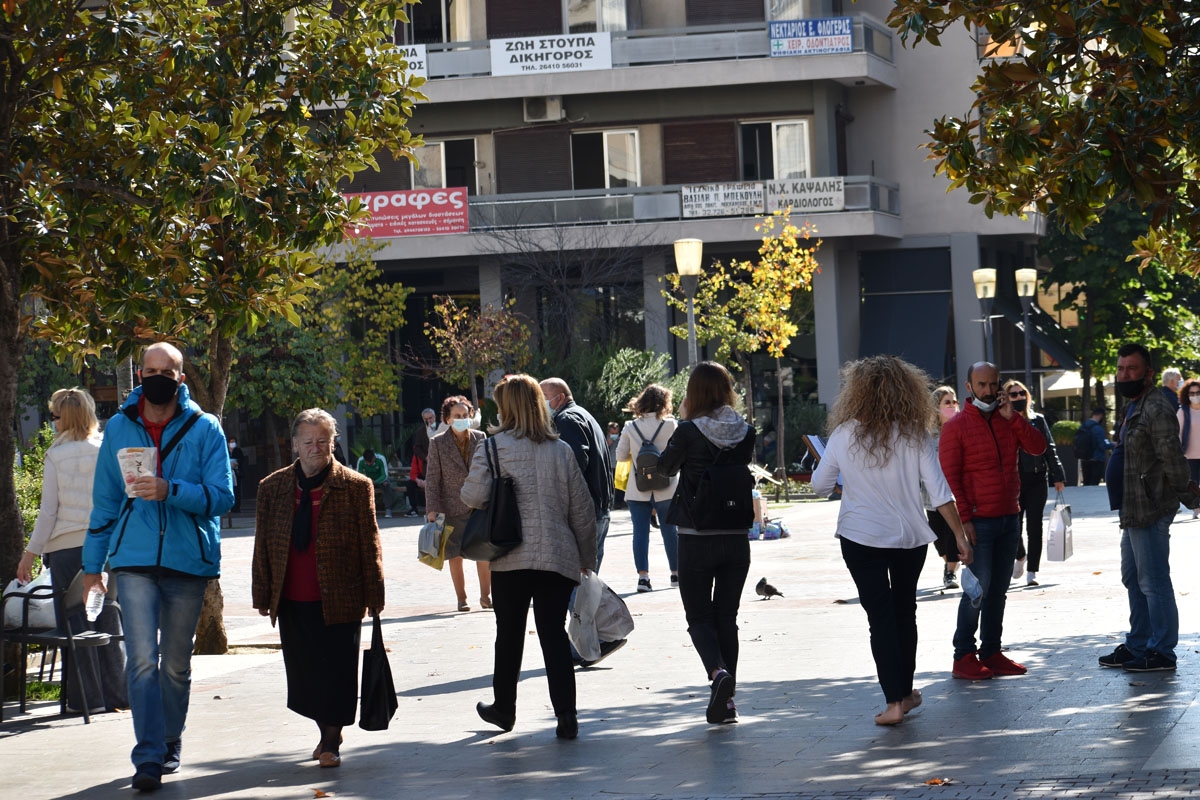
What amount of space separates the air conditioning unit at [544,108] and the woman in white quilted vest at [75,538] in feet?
94.1

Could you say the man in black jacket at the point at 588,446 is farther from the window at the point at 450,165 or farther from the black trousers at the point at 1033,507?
the window at the point at 450,165

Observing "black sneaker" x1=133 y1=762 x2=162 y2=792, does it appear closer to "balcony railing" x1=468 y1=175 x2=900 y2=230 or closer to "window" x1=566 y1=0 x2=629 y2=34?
"balcony railing" x1=468 y1=175 x2=900 y2=230

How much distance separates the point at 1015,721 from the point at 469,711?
9.82 feet

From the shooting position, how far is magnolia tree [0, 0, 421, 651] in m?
10.1

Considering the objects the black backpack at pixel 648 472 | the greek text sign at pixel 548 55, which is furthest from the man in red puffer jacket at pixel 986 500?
the greek text sign at pixel 548 55

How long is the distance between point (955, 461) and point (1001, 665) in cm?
120

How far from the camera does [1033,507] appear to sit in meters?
14.1

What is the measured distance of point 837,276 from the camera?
39.0 metres

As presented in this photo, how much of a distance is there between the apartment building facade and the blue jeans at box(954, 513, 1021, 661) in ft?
90.6

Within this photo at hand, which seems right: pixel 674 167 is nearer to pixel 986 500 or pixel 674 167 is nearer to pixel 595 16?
pixel 595 16

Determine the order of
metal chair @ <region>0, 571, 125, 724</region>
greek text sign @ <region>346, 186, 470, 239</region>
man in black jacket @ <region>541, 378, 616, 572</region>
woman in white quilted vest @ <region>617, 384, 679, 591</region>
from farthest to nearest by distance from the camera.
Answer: greek text sign @ <region>346, 186, 470, 239</region>, woman in white quilted vest @ <region>617, 384, 679, 591</region>, man in black jacket @ <region>541, 378, 616, 572</region>, metal chair @ <region>0, 571, 125, 724</region>

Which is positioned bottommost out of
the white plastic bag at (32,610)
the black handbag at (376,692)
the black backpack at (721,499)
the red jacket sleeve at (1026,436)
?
the black handbag at (376,692)

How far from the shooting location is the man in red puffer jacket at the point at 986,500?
9.51 metres

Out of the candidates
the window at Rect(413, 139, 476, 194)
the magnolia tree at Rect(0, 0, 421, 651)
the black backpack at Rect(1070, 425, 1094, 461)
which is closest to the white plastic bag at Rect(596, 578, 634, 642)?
the magnolia tree at Rect(0, 0, 421, 651)
